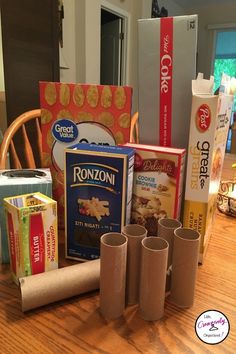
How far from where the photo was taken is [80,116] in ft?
2.48

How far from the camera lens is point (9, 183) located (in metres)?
0.63

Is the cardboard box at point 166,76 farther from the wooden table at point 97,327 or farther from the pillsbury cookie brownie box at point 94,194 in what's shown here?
the wooden table at point 97,327

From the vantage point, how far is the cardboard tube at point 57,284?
0.51 meters

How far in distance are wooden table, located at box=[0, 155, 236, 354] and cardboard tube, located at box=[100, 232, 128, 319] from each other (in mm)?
21

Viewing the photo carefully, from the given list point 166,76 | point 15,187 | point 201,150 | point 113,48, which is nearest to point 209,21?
point 113,48

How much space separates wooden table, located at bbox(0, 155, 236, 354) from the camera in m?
0.45

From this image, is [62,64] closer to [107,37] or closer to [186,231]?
[107,37]

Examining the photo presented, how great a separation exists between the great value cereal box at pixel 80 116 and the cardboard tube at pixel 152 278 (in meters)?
0.33

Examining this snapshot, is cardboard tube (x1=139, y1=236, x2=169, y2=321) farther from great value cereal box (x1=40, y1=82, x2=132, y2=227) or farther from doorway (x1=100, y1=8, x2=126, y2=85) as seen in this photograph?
doorway (x1=100, y1=8, x2=126, y2=85)

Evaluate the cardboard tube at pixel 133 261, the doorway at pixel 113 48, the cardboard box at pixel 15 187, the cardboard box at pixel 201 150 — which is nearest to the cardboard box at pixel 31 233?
the cardboard box at pixel 15 187

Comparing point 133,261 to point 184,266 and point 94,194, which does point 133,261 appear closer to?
A: point 184,266

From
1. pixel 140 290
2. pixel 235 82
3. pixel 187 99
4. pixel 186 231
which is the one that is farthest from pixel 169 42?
pixel 140 290

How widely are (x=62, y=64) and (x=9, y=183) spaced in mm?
2542

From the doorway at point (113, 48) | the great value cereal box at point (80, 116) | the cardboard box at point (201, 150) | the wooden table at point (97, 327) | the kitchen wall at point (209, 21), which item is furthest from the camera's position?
the kitchen wall at point (209, 21)
